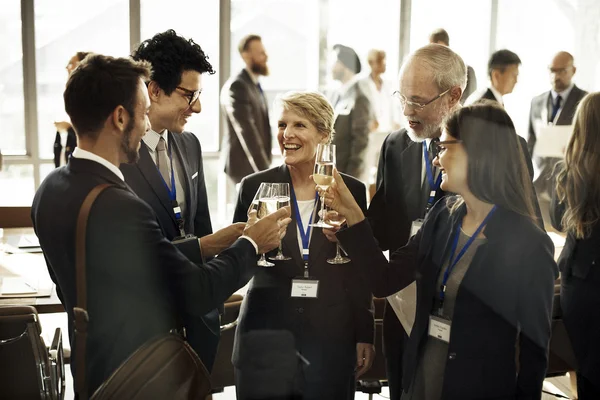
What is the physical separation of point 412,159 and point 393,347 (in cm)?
69

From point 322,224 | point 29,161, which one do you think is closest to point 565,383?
point 322,224

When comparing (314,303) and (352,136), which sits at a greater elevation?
(352,136)

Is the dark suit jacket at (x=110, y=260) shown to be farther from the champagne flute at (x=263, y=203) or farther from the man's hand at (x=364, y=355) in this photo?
the man's hand at (x=364, y=355)

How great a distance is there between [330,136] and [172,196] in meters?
0.63

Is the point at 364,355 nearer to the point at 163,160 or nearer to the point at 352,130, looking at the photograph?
the point at 163,160

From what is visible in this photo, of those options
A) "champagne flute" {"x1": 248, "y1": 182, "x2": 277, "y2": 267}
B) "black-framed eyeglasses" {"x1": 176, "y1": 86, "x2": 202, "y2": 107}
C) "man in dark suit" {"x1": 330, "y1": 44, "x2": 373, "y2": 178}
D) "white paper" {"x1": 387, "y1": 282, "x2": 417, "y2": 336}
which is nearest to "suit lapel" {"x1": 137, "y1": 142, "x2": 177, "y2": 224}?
"black-framed eyeglasses" {"x1": 176, "y1": 86, "x2": 202, "y2": 107}

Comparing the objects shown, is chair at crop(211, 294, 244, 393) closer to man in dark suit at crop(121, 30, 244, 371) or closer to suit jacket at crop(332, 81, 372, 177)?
man in dark suit at crop(121, 30, 244, 371)

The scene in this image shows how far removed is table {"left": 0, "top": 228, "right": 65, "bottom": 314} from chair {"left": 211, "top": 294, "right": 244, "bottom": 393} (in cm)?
66

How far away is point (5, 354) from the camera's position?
255cm

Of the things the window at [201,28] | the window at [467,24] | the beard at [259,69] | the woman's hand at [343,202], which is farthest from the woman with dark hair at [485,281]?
the window at [467,24]

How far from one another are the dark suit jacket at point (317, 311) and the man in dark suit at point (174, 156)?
6.9 inches

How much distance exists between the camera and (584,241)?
2779 millimetres

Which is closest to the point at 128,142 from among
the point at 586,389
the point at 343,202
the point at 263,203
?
the point at 263,203

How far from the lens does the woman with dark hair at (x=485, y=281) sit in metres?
1.94
